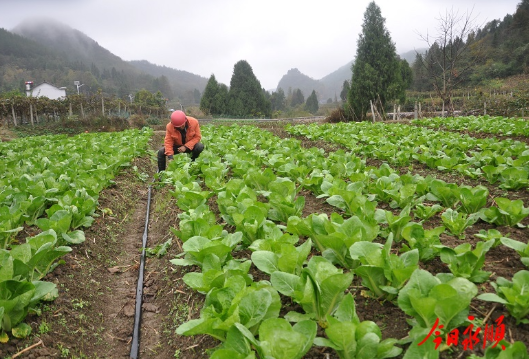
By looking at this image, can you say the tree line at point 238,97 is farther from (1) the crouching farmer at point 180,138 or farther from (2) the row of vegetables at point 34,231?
(2) the row of vegetables at point 34,231

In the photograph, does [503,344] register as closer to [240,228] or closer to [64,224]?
[240,228]

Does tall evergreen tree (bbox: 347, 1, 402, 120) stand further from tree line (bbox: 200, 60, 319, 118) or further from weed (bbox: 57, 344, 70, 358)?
weed (bbox: 57, 344, 70, 358)

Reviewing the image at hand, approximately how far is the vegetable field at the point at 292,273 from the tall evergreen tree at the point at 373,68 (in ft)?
82.7

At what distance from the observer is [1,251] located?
2469 millimetres

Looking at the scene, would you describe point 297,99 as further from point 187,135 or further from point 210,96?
point 187,135

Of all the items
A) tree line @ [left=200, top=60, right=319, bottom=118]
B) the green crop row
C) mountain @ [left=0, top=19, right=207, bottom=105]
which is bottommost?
the green crop row

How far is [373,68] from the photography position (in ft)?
95.6

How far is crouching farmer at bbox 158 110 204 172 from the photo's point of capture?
728 cm

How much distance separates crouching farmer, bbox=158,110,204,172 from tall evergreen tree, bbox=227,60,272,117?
39.6 meters

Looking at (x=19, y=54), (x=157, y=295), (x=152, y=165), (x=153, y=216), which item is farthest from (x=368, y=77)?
(x=19, y=54)

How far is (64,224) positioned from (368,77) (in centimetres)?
2929

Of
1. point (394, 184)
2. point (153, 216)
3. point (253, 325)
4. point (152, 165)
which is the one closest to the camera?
point (253, 325)

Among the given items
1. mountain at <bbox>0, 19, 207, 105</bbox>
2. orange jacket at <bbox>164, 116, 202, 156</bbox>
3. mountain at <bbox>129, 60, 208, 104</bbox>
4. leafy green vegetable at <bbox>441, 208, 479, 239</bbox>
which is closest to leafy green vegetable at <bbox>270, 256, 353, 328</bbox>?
leafy green vegetable at <bbox>441, 208, 479, 239</bbox>

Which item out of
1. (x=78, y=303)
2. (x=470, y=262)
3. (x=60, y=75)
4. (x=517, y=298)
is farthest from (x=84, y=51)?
(x=517, y=298)
